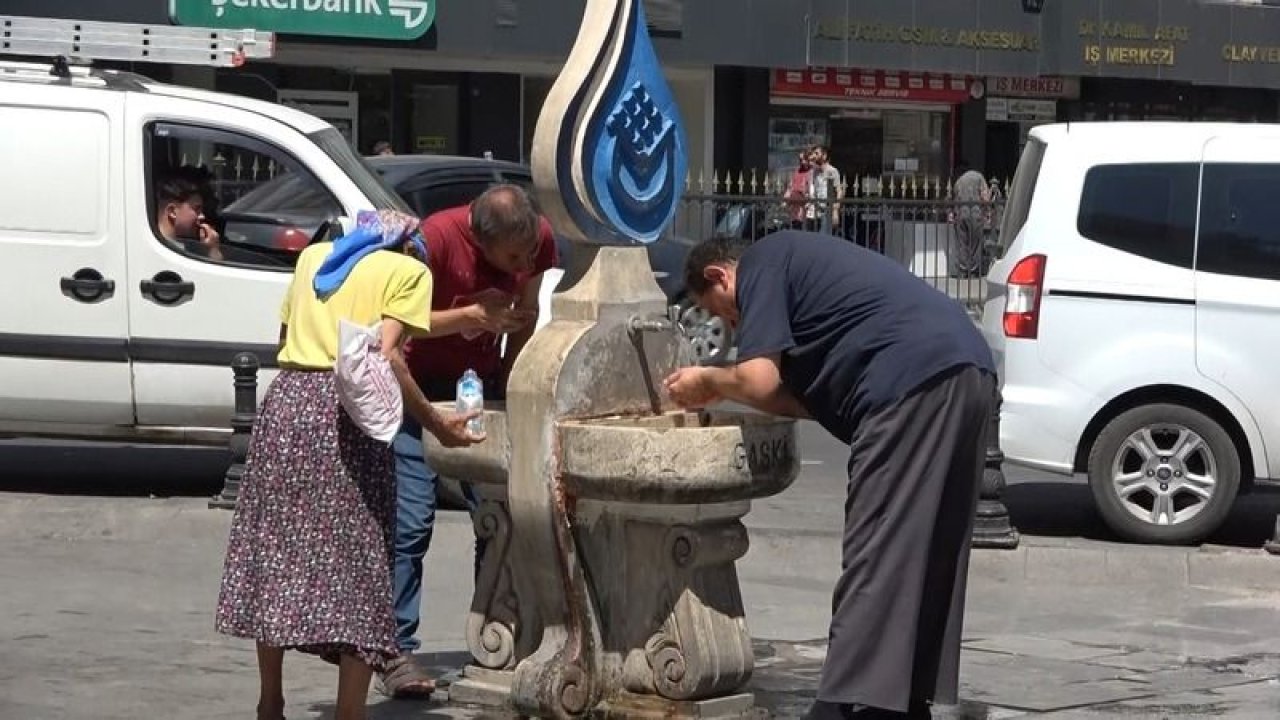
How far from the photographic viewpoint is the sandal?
739cm

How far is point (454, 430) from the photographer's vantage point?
6770 mm

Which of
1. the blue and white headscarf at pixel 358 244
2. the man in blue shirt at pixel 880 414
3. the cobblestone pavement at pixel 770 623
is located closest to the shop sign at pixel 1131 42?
the cobblestone pavement at pixel 770 623

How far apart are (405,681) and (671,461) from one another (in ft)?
4.48

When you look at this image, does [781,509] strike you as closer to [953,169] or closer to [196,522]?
[196,522]

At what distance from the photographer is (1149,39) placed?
105ft

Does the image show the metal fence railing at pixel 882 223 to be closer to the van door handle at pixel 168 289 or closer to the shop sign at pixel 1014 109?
the van door handle at pixel 168 289

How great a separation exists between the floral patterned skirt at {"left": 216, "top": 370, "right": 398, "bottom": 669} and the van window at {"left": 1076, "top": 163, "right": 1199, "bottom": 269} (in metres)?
5.55

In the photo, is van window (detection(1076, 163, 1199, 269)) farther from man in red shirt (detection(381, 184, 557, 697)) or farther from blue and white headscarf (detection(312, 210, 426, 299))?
blue and white headscarf (detection(312, 210, 426, 299))

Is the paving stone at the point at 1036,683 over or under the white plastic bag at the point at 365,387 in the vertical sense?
under

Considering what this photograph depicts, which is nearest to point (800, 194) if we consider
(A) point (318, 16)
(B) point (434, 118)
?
(A) point (318, 16)

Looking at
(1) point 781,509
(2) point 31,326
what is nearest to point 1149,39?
(1) point 781,509

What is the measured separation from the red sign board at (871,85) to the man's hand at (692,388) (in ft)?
80.0

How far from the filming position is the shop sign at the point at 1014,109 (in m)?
32.9

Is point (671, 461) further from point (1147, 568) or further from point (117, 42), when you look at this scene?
point (117, 42)
